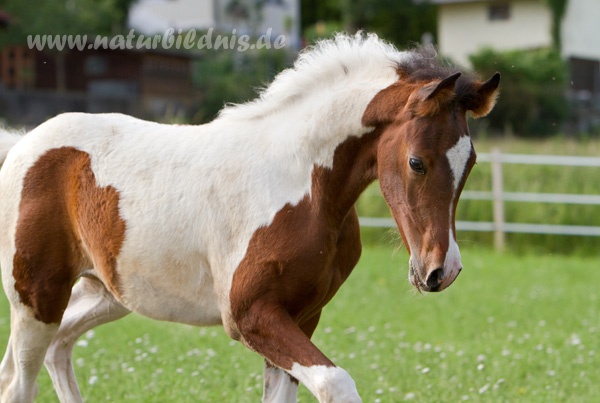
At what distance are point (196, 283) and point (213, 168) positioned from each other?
0.50m

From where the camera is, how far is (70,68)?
3412cm

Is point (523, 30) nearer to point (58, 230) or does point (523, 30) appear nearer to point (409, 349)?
point (409, 349)

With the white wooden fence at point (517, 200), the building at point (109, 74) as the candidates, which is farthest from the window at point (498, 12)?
the white wooden fence at point (517, 200)

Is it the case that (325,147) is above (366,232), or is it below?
above

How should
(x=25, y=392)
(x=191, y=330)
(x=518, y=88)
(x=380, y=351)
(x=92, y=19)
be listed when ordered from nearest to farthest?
(x=25, y=392) → (x=380, y=351) → (x=191, y=330) → (x=518, y=88) → (x=92, y=19)

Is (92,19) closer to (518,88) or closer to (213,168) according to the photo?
(518,88)

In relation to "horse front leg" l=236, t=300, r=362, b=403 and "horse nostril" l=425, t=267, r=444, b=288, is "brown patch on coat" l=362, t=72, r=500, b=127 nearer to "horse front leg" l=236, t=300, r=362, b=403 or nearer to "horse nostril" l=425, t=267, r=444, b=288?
"horse nostril" l=425, t=267, r=444, b=288

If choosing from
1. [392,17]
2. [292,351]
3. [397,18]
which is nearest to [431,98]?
[292,351]

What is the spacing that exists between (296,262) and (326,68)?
87 cm

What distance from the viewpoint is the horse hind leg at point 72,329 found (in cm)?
427

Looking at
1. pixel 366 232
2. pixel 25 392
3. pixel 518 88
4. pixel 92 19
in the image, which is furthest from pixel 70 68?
pixel 25 392

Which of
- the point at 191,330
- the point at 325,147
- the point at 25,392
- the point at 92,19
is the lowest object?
the point at 92,19

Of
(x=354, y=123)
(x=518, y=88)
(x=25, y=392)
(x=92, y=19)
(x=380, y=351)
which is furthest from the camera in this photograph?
(x=92, y=19)

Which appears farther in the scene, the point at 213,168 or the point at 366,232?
the point at 366,232
